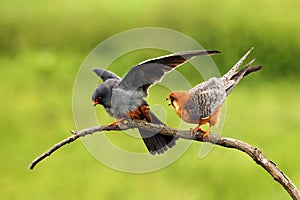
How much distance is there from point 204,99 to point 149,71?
7 centimetres

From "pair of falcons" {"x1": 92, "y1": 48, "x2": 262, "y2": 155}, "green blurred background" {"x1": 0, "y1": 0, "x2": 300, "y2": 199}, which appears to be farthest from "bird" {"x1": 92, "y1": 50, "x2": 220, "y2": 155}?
"green blurred background" {"x1": 0, "y1": 0, "x2": 300, "y2": 199}

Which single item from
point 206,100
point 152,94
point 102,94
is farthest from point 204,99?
point 152,94

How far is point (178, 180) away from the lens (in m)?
2.69

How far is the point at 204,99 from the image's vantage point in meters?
0.87

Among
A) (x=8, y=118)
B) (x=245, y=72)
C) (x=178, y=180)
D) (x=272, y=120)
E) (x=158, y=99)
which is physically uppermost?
(x=8, y=118)

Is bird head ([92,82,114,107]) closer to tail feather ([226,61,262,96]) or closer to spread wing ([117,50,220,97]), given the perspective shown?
spread wing ([117,50,220,97])

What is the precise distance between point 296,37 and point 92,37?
40.0 inches

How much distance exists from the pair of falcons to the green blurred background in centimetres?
170

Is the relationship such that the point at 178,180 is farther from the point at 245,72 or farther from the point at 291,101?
the point at 245,72

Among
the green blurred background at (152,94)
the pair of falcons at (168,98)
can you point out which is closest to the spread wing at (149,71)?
the pair of falcons at (168,98)

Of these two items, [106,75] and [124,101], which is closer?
[124,101]

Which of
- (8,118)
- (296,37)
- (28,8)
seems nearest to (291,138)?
(296,37)

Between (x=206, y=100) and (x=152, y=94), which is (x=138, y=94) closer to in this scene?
(x=206, y=100)

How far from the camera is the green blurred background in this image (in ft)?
8.80
